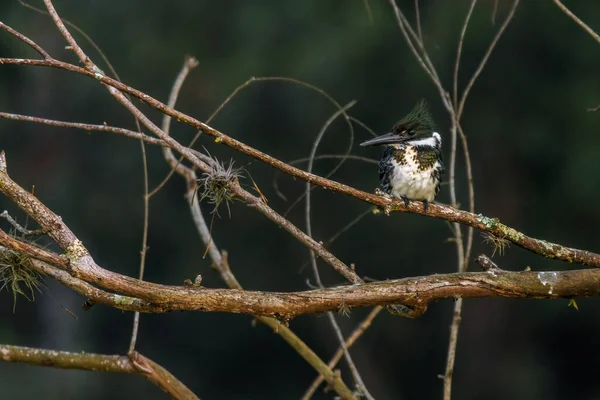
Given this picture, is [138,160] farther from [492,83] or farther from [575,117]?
[575,117]

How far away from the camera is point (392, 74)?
1220cm

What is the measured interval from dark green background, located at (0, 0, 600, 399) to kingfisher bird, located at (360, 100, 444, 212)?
6.18 meters

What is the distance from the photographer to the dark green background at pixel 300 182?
37.5 ft

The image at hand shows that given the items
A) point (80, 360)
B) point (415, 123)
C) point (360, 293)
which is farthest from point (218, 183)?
point (415, 123)

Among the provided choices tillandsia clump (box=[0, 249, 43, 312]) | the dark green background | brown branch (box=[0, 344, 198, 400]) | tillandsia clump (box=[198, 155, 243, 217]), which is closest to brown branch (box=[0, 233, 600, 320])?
tillandsia clump (box=[0, 249, 43, 312])

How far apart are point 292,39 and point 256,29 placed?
2.41 ft

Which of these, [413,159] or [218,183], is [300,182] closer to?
[413,159]

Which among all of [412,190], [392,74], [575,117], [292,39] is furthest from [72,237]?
[292,39]

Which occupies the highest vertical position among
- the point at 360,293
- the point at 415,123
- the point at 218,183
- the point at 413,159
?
the point at 415,123

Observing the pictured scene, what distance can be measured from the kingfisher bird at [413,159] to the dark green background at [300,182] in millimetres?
6180

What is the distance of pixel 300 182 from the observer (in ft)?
40.5

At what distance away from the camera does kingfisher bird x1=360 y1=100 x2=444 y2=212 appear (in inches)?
165

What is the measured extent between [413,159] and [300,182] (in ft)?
26.4

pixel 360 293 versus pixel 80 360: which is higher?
pixel 360 293
